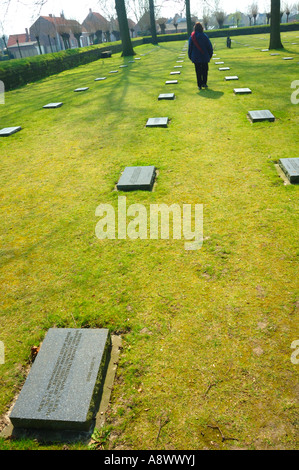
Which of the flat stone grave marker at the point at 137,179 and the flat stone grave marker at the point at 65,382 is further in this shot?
the flat stone grave marker at the point at 137,179

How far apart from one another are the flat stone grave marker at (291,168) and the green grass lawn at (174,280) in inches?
6.6

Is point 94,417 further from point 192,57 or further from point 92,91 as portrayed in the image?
point 92,91

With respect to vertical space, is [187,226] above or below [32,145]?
below

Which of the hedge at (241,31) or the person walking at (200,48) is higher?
the hedge at (241,31)

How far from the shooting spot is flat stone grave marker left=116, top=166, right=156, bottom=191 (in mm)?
4645

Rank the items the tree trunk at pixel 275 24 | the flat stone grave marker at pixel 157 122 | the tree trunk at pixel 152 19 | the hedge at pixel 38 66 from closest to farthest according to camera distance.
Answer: the flat stone grave marker at pixel 157 122 < the hedge at pixel 38 66 < the tree trunk at pixel 275 24 < the tree trunk at pixel 152 19

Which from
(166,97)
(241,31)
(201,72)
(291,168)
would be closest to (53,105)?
(166,97)

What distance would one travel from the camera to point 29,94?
1307 cm

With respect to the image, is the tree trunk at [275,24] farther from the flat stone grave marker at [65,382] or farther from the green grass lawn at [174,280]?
the flat stone grave marker at [65,382]

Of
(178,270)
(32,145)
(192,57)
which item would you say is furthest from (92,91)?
(178,270)

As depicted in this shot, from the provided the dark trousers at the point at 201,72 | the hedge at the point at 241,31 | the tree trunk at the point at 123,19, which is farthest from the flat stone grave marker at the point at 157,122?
the hedge at the point at 241,31

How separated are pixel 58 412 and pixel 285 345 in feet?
5.57

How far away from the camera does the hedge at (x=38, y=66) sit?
14.8 meters
